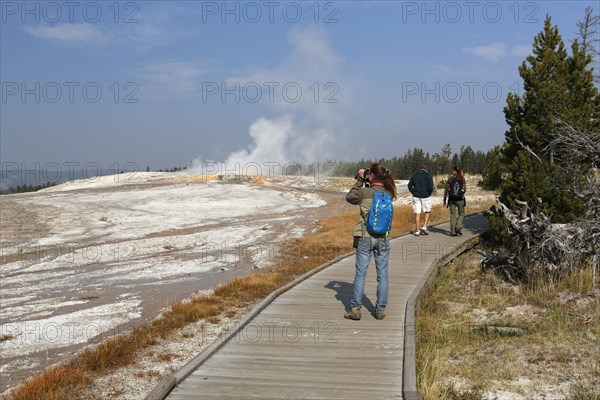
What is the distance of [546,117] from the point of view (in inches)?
550

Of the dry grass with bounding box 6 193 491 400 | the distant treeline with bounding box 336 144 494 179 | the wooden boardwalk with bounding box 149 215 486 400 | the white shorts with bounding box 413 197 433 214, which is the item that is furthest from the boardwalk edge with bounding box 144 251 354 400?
the distant treeline with bounding box 336 144 494 179

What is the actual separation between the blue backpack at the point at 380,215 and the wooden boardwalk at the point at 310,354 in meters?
1.49

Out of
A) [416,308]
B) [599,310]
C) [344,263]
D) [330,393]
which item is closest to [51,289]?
[344,263]

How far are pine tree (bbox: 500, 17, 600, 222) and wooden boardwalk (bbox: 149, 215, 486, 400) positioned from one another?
4.95m

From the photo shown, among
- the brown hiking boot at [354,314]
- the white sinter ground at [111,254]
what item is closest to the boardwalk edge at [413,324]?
the brown hiking boot at [354,314]

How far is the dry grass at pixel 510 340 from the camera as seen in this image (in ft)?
21.7

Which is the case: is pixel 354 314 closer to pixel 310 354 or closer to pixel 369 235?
pixel 369 235

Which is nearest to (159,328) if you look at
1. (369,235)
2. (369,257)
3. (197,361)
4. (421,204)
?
(197,361)

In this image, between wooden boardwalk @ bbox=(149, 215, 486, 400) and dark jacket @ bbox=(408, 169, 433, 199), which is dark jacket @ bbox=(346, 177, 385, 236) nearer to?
wooden boardwalk @ bbox=(149, 215, 486, 400)

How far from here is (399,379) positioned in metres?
5.97

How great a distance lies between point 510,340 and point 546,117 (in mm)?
7805

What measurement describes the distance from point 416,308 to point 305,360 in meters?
3.14

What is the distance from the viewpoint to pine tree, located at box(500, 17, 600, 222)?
13.4 m

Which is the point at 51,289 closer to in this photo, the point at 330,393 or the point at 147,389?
the point at 147,389
